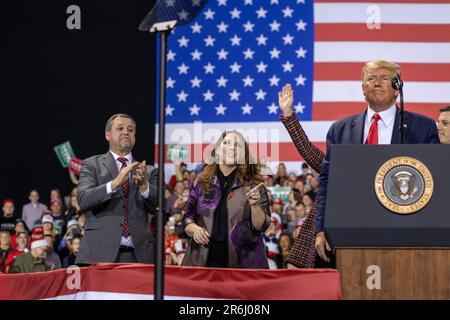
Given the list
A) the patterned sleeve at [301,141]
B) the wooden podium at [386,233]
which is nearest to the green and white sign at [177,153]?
the patterned sleeve at [301,141]

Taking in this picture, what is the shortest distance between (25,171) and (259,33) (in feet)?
13.3

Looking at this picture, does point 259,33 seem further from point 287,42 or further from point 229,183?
point 229,183

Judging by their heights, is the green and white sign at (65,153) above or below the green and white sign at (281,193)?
above

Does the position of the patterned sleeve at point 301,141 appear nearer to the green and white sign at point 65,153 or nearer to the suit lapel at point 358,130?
the suit lapel at point 358,130

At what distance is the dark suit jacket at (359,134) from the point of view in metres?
4.52

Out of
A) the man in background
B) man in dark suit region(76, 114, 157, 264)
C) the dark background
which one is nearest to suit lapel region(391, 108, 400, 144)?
the man in background

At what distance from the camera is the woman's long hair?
517 cm

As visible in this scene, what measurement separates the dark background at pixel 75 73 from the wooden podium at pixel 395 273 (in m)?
10.2

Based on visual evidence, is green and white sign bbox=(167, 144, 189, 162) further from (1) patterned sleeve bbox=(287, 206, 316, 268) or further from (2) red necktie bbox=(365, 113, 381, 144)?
(2) red necktie bbox=(365, 113, 381, 144)

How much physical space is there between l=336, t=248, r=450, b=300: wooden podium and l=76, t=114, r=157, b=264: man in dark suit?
5.23 ft

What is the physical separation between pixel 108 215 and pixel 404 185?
202 cm

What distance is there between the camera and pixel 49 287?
4.56 meters

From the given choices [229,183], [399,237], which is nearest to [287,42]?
[229,183]

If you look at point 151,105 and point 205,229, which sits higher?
point 151,105
